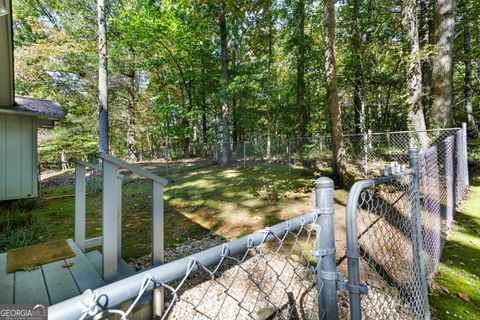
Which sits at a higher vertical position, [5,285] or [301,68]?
Answer: [301,68]

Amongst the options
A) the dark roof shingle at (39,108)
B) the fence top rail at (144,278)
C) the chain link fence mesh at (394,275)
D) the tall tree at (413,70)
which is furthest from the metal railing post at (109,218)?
the tall tree at (413,70)

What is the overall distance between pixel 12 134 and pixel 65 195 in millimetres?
4154

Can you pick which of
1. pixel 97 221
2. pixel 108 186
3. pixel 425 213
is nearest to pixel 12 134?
pixel 97 221

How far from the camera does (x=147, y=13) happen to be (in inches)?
439

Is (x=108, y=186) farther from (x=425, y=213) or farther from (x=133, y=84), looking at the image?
(x=133, y=84)

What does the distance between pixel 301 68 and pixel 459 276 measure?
11.2m

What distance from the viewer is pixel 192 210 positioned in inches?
226

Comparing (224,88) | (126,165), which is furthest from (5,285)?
(224,88)

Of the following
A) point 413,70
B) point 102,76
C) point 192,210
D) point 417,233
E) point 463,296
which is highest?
point 102,76

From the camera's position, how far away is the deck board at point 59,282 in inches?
74.9

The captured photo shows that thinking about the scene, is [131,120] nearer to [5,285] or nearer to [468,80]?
[5,285]

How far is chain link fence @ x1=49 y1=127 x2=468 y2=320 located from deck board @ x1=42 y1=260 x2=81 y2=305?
1.84ft

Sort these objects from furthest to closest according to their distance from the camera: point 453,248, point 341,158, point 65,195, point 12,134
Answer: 1. point 65,195
2. point 341,158
3. point 12,134
4. point 453,248

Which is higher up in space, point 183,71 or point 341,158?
point 183,71
